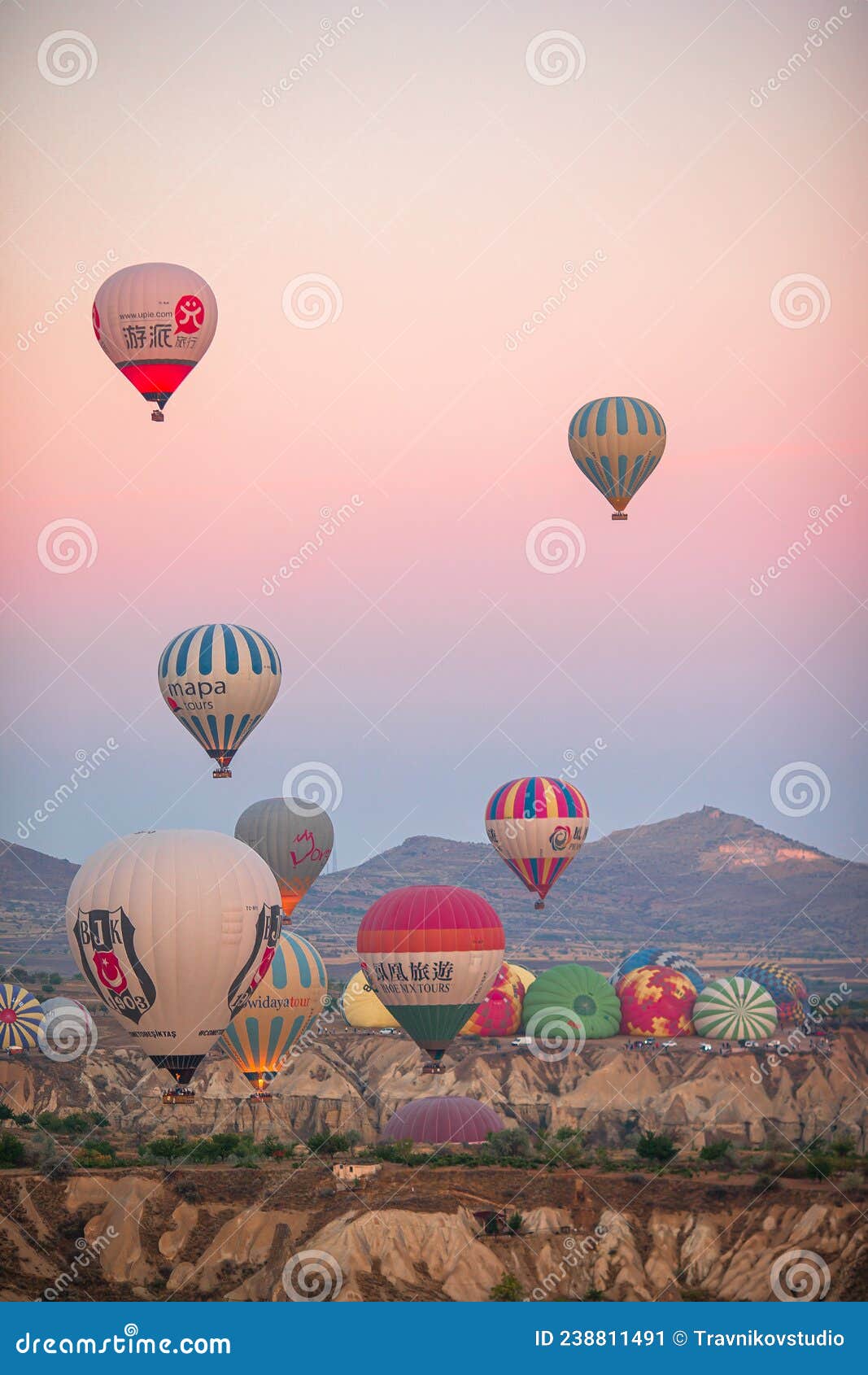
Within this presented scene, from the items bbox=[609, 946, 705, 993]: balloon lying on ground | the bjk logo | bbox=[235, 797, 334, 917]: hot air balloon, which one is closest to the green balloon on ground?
bbox=[609, 946, 705, 993]: balloon lying on ground

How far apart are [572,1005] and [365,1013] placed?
737 centimetres

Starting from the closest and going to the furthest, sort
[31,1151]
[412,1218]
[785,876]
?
[412,1218], [31,1151], [785,876]

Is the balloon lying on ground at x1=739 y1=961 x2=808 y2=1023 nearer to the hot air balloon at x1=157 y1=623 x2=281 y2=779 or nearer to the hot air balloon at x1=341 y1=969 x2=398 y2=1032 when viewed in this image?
the hot air balloon at x1=341 y1=969 x2=398 y2=1032

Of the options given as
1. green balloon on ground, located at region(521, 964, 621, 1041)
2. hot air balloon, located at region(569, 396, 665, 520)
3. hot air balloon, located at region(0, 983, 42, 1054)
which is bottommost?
hot air balloon, located at region(0, 983, 42, 1054)

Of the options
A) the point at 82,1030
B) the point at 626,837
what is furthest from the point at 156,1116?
the point at 626,837

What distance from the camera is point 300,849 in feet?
212

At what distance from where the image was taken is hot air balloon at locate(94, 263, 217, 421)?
4862 centimetres

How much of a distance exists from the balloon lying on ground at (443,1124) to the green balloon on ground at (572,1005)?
16.7 meters

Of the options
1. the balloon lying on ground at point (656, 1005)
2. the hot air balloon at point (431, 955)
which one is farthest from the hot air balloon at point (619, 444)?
the balloon lying on ground at point (656, 1005)

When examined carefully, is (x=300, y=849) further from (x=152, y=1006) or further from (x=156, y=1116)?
(x=152, y=1006)

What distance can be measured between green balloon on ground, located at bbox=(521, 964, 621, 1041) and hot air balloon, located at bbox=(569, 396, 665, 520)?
1892cm

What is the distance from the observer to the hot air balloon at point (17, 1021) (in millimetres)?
62875

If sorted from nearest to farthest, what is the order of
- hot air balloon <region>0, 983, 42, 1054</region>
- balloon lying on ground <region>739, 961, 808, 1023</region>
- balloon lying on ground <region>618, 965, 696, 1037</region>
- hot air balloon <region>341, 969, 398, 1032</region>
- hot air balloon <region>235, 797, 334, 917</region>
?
hot air balloon <region>0, 983, 42, 1054</region> → hot air balloon <region>235, 797, 334, 917</region> → balloon lying on ground <region>618, 965, 696, 1037</region> → balloon lying on ground <region>739, 961, 808, 1023</region> → hot air balloon <region>341, 969, 398, 1032</region>

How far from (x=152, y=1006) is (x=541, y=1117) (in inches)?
912
